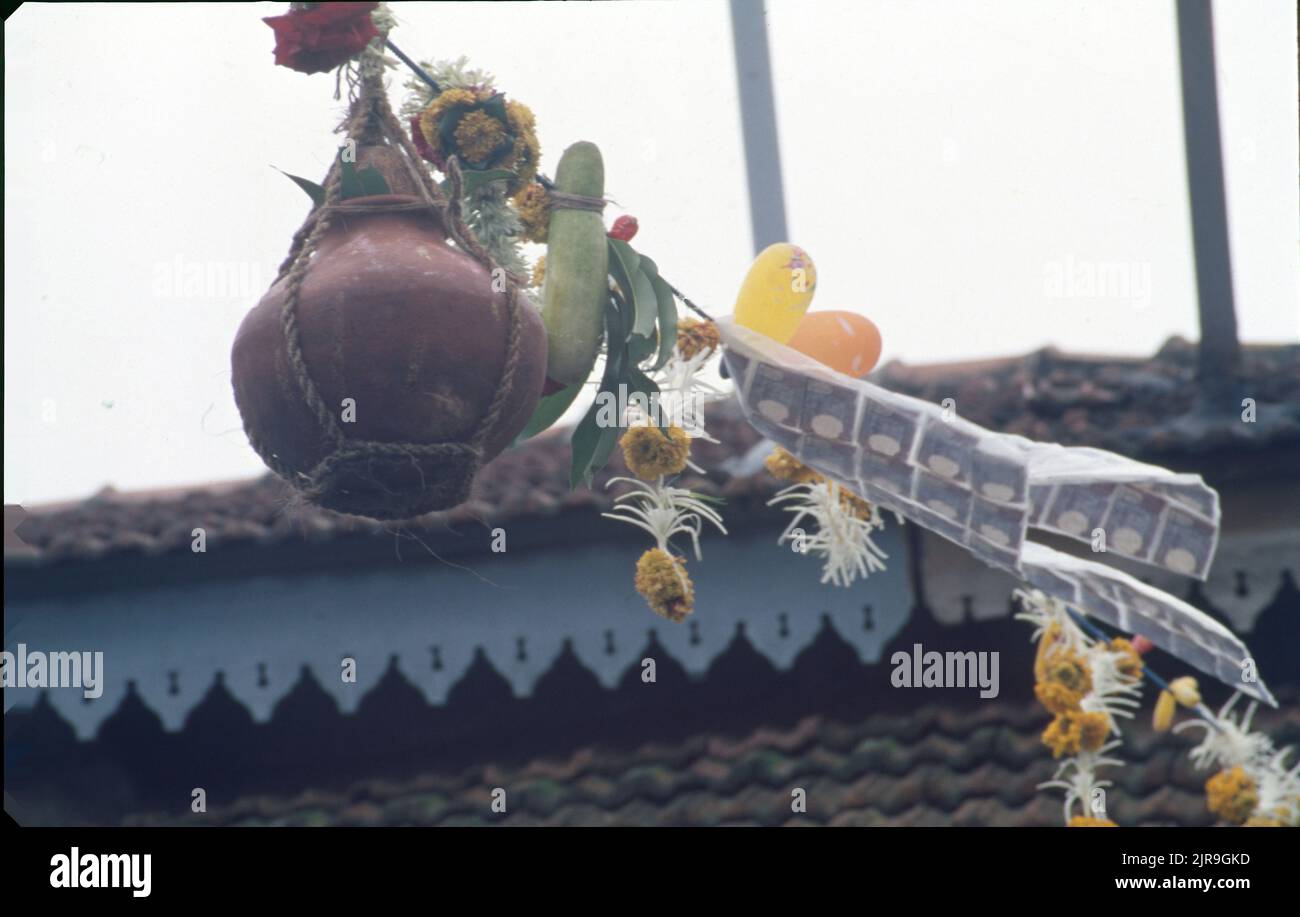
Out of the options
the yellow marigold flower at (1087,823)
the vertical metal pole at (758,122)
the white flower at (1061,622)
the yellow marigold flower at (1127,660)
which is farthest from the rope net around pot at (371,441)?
the vertical metal pole at (758,122)

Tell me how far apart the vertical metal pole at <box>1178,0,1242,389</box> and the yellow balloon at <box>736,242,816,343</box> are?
3.03 metres

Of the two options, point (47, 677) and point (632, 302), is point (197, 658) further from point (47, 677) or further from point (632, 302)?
point (632, 302)

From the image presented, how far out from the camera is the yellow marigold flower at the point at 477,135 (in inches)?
117

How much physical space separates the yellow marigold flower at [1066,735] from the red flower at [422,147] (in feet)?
7.86

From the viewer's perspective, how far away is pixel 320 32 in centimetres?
253

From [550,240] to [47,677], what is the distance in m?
4.10

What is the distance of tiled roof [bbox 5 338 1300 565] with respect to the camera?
579 cm

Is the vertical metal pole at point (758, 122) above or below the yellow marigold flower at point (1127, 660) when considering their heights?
above

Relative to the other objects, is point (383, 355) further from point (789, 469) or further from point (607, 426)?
point (789, 469)

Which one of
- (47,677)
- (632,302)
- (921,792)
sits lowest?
(921,792)

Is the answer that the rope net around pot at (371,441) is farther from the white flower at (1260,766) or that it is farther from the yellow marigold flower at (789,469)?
the white flower at (1260,766)

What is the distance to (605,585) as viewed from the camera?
6.10 meters

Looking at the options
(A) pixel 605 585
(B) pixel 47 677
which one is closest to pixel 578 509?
(A) pixel 605 585

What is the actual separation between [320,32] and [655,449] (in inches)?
47.3
